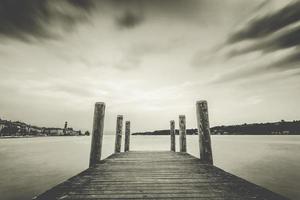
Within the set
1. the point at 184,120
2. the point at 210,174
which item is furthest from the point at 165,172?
the point at 184,120

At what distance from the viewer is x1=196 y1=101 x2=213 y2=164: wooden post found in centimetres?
571

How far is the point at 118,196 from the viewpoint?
303 cm

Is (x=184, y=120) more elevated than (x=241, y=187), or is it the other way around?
(x=184, y=120)

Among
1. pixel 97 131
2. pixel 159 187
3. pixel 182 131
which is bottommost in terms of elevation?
pixel 159 187

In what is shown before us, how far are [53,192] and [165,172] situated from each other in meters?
2.46

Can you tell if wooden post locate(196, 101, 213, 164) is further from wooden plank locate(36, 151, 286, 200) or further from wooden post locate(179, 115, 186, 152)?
wooden post locate(179, 115, 186, 152)

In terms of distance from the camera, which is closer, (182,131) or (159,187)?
(159,187)

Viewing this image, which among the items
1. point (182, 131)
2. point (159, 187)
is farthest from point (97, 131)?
point (182, 131)

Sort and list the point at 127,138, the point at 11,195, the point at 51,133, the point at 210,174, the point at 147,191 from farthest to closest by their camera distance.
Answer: the point at 51,133 → the point at 127,138 → the point at 11,195 → the point at 210,174 → the point at 147,191

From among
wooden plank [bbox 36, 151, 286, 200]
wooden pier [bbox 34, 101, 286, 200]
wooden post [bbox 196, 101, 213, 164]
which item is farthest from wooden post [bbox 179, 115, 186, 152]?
wooden plank [bbox 36, 151, 286, 200]

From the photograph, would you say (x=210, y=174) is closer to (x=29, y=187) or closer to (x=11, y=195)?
(x=11, y=195)

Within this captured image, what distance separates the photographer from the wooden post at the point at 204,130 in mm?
5707

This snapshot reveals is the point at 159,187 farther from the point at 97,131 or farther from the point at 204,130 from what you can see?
the point at 97,131

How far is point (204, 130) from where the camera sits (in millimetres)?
5715
